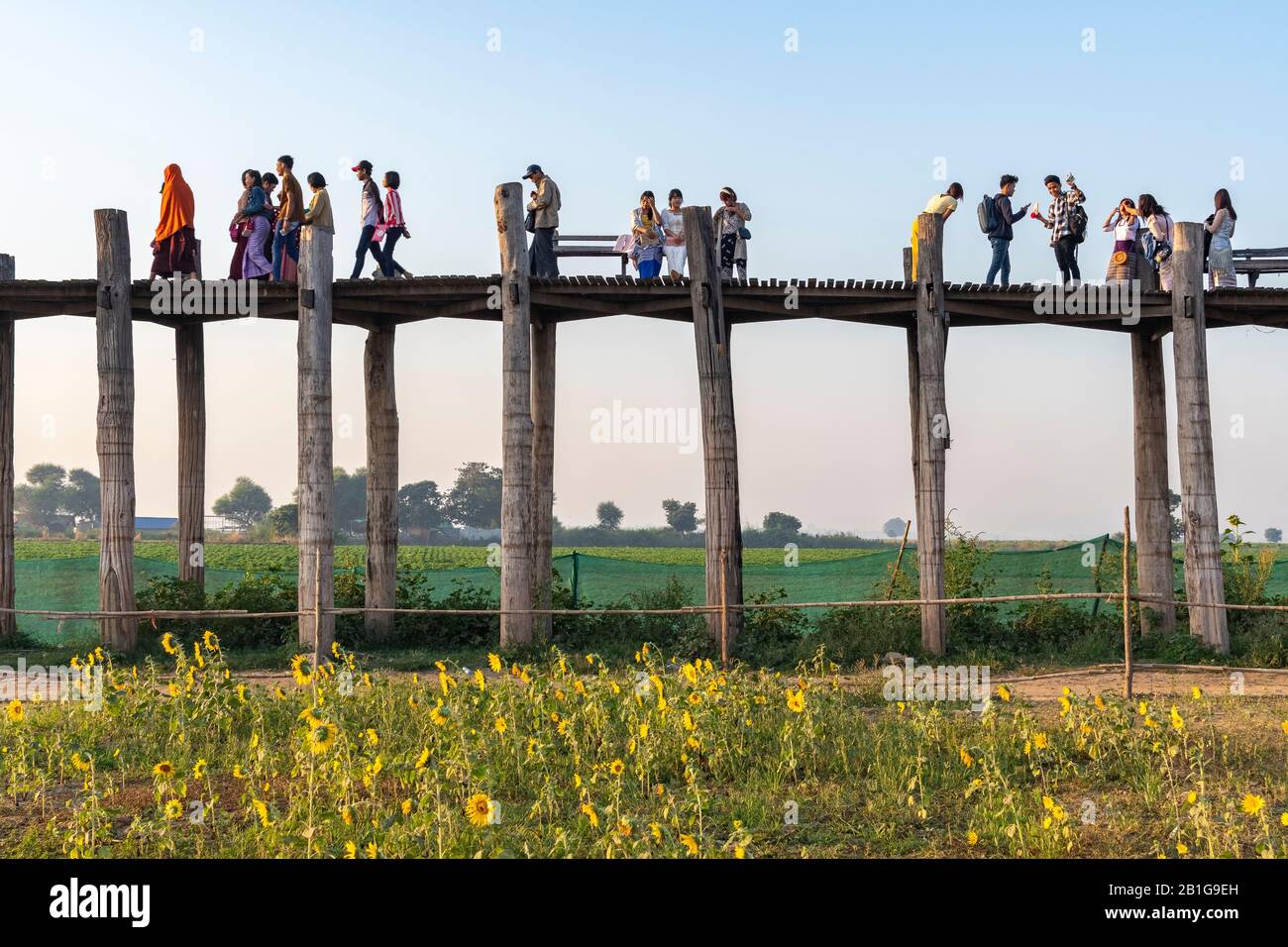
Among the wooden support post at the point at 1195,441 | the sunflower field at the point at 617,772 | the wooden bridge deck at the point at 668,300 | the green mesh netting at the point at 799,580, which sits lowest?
the sunflower field at the point at 617,772

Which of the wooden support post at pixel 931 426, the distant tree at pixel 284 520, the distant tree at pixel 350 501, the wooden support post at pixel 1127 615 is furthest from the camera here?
the distant tree at pixel 350 501

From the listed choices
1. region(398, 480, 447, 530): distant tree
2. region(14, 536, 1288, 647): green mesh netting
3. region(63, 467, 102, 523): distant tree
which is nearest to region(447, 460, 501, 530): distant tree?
region(398, 480, 447, 530): distant tree

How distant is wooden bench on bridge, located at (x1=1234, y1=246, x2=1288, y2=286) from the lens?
51.2 ft

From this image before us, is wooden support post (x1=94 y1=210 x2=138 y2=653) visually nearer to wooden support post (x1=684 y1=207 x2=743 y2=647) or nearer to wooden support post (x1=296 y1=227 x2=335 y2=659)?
wooden support post (x1=296 y1=227 x2=335 y2=659)

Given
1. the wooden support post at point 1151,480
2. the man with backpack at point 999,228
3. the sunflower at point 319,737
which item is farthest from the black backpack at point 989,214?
the sunflower at point 319,737

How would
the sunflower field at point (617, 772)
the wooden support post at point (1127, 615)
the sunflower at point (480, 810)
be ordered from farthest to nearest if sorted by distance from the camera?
the wooden support post at point (1127, 615) < the sunflower field at point (617, 772) < the sunflower at point (480, 810)

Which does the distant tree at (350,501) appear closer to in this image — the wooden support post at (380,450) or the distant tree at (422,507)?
the distant tree at (422,507)

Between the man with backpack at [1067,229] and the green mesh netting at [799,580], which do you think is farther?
the green mesh netting at [799,580]

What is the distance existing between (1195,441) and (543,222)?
7312 millimetres

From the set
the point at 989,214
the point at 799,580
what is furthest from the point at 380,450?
the point at 799,580

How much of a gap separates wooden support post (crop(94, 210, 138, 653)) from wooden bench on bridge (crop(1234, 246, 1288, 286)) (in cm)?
1212

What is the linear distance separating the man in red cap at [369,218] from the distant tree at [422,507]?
7161 cm

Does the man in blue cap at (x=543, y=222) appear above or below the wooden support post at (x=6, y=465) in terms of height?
above

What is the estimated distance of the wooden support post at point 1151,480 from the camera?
16.0 meters
